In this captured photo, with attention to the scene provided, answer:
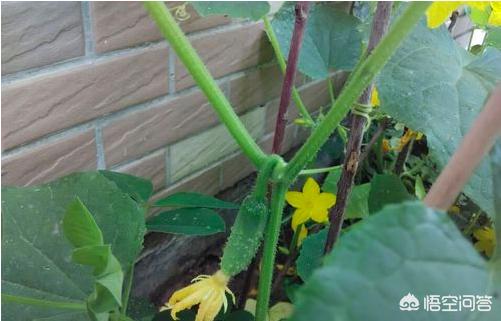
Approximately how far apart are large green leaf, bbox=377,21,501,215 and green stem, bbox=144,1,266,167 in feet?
0.59

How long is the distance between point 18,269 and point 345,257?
41cm

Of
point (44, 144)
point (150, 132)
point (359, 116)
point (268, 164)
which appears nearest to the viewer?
point (268, 164)

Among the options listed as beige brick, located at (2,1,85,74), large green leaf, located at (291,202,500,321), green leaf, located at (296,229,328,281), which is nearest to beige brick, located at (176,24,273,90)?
beige brick, located at (2,1,85,74)

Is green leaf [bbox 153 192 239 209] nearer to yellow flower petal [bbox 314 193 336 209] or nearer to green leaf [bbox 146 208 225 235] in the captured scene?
green leaf [bbox 146 208 225 235]

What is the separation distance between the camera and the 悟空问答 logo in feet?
1.11

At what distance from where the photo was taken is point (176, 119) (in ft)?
3.60

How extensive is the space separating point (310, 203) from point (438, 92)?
1.68 ft

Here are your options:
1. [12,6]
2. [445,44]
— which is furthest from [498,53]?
[12,6]

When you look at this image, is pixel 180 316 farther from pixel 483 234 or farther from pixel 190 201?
pixel 483 234

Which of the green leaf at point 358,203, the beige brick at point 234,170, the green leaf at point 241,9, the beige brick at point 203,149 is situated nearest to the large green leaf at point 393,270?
the green leaf at point 241,9

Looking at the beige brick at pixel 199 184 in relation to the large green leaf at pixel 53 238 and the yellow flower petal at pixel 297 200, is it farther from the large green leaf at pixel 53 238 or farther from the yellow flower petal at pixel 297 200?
the large green leaf at pixel 53 238

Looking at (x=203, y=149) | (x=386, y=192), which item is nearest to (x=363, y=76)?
(x=386, y=192)

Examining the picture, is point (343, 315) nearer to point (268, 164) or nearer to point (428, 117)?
point (268, 164)

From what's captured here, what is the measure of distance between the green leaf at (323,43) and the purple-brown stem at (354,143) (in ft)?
0.99
